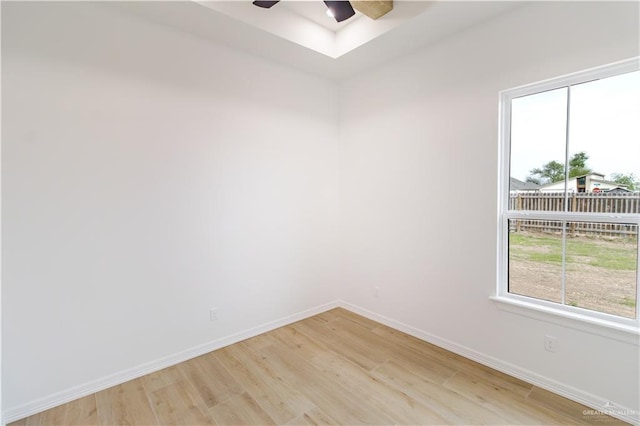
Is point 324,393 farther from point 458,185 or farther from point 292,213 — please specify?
point 458,185

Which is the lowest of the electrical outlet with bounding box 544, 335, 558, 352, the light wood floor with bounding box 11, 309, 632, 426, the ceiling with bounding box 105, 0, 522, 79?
the light wood floor with bounding box 11, 309, 632, 426

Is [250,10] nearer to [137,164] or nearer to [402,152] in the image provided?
[137,164]

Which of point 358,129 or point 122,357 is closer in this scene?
point 122,357

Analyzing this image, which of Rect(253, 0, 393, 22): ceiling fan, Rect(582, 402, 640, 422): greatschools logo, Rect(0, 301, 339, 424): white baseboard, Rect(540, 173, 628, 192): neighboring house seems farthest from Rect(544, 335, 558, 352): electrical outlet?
Rect(253, 0, 393, 22): ceiling fan

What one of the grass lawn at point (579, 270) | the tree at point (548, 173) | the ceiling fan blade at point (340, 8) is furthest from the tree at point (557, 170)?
the ceiling fan blade at point (340, 8)

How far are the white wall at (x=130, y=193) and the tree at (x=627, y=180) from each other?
2.61m

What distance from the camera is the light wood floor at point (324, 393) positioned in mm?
1924

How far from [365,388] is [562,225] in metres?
1.89

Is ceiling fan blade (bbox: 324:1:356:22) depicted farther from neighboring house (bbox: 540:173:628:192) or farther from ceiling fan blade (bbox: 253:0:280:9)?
neighboring house (bbox: 540:173:628:192)

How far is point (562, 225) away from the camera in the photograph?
217 cm

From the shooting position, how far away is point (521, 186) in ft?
7.79

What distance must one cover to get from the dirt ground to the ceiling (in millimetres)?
1965

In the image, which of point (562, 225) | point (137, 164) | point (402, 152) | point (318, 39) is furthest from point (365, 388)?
point (318, 39)

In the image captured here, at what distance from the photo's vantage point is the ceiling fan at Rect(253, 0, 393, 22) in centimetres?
229
